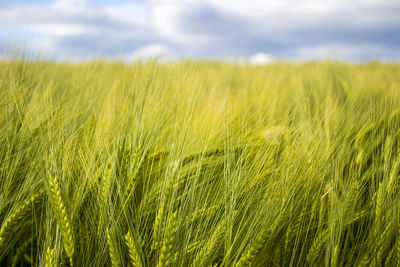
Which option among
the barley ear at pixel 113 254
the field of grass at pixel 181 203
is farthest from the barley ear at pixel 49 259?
the barley ear at pixel 113 254

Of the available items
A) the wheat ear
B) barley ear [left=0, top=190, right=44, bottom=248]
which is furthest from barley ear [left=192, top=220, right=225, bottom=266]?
barley ear [left=0, top=190, right=44, bottom=248]

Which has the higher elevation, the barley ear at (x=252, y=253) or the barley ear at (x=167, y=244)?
the barley ear at (x=167, y=244)

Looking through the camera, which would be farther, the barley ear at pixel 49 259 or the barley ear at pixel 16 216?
the barley ear at pixel 16 216

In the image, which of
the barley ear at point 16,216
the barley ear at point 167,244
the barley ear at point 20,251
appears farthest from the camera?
the barley ear at point 20,251

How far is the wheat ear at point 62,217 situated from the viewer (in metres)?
0.83

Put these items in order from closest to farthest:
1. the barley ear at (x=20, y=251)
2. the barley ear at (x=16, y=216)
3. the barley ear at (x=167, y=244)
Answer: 1. the barley ear at (x=167, y=244)
2. the barley ear at (x=16, y=216)
3. the barley ear at (x=20, y=251)

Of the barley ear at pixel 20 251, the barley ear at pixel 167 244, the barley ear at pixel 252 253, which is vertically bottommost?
the barley ear at pixel 20 251

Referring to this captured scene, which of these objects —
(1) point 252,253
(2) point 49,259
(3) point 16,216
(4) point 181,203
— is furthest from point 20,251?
(1) point 252,253

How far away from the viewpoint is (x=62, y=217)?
850 mm

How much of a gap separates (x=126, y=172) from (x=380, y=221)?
818mm

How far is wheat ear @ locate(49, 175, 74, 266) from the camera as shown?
83cm

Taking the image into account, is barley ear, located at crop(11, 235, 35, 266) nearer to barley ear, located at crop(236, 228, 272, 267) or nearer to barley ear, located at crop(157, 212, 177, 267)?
barley ear, located at crop(157, 212, 177, 267)

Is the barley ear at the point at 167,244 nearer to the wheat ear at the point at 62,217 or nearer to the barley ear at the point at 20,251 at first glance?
the wheat ear at the point at 62,217

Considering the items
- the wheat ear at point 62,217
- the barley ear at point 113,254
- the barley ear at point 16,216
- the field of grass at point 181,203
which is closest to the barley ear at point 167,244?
the field of grass at point 181,203
